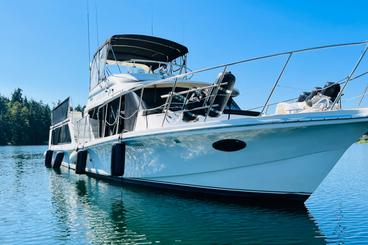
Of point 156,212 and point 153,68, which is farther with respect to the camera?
point 153,68

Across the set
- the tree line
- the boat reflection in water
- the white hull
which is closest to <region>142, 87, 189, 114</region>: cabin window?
the white hull

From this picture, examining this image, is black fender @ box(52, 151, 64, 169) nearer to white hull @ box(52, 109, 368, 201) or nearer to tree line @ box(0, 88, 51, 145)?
white hull @ box(52, 109, 368, 201)

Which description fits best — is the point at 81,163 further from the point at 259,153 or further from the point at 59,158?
the point at 259,153

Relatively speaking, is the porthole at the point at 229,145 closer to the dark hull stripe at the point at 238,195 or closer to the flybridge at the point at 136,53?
the dark hull stripe at the point at 238,195

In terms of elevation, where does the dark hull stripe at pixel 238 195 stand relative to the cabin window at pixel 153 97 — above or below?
below

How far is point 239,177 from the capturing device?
830cm

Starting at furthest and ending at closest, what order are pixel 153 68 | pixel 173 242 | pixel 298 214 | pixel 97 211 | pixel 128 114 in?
1. pixel 153 68
2. pixel 128 114
3. pixel 97 211
4. pixel 298 214
5. pixel 173 242

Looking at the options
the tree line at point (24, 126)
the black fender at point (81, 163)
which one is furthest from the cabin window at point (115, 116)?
the tree line at point (24, 126)

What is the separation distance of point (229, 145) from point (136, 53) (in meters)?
7.33

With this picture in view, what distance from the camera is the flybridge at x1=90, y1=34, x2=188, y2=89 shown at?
13008 mm

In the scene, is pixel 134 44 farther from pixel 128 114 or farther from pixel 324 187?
pixel 324 187

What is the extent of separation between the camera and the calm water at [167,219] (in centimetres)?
645

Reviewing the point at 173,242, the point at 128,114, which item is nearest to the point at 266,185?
the point at 173,242

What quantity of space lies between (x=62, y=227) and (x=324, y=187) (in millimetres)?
8431
